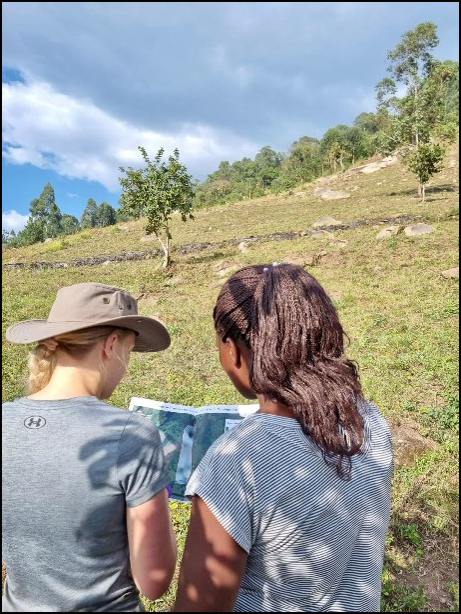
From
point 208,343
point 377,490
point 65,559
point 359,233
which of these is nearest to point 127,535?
point 65,559

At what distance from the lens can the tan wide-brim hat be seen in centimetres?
151

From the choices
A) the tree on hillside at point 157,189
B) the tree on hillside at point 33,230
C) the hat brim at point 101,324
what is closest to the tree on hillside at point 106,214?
the tree on hillside at point 33,230

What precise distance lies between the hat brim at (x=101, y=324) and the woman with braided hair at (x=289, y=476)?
46 centimetres

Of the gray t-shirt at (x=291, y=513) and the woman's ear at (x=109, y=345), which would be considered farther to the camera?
the woman's ear at (x=109, y=345)

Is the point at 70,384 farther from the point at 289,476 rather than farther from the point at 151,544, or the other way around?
the point at 289,476

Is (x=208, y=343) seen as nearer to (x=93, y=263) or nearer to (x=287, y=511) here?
(x=287, y=511)

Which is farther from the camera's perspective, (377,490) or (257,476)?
(377,490)

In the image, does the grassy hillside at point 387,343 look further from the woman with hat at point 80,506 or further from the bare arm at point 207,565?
the bare arm at point 207,565

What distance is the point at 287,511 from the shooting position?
103 centimetres

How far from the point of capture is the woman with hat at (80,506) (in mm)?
1200

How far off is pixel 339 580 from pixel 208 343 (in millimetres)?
6361

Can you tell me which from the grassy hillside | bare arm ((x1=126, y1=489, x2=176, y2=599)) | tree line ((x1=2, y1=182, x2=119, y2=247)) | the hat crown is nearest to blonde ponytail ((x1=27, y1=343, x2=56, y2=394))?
the hat crown

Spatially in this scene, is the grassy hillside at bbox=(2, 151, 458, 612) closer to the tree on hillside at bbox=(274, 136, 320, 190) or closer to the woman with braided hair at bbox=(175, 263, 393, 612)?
the woman with braided hair at bbox=(175, 263, 393, 612)

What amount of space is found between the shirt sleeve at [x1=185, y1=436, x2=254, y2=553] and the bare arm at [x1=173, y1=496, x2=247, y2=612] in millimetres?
17
